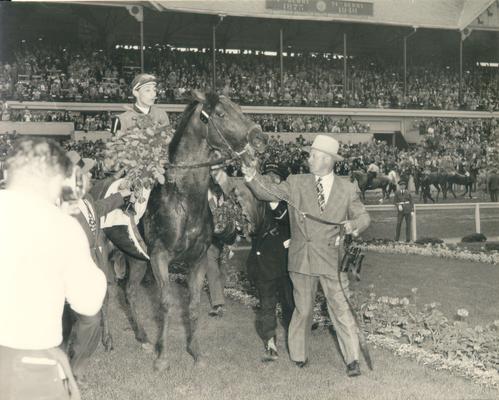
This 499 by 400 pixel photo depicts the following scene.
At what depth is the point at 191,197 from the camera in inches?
213

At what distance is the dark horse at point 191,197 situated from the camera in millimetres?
5125

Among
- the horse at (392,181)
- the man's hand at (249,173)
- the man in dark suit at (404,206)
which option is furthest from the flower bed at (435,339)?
the horse at (392,181)

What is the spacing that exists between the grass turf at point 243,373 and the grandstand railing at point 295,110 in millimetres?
16987

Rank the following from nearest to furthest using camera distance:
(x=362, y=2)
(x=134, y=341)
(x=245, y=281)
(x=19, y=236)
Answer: (x=19, y=236) → (x=134, y=341) → (x=245, y=281) → (x=362, y=2)

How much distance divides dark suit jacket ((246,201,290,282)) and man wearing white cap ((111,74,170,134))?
141 centimetres

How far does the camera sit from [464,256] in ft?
39.4

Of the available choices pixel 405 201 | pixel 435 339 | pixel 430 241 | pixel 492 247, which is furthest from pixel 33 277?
pixel 405 201

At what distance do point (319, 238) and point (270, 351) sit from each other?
1.24m

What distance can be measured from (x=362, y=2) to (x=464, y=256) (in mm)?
16150

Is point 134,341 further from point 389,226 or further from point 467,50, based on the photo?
point 467,50

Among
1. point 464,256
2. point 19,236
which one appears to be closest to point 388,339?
point 19,236

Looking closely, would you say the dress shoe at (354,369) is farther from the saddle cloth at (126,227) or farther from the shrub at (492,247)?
the shrub at (492,247)

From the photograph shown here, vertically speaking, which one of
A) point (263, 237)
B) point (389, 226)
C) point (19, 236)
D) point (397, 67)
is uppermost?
point (397, 67)

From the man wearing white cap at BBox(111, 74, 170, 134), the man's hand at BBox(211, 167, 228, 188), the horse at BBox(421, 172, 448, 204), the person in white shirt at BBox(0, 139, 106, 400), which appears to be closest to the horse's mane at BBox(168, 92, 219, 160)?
the man's hand at BBox(211, 167, 228, 188)
